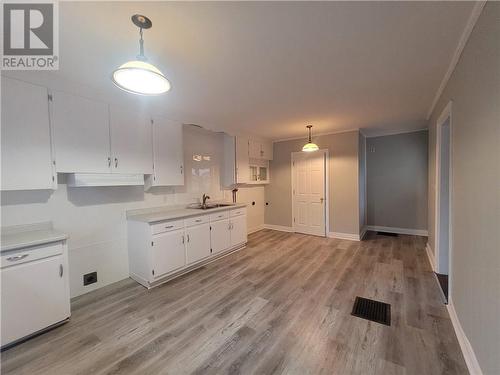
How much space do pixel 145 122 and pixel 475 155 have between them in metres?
3.56

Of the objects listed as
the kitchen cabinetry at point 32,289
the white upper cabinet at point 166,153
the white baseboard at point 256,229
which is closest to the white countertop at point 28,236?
the kitchen cabinetry at point 32,289

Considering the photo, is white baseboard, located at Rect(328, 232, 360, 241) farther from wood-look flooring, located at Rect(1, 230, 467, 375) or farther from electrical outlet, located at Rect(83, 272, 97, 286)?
electrical outlet, located at Rect(83, 272, 97, 286)

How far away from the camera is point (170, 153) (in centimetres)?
341

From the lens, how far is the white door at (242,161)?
471cm

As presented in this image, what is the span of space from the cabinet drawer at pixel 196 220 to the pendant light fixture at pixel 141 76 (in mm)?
2109

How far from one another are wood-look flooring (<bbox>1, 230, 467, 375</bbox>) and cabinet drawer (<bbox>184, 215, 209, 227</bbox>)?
0.75m

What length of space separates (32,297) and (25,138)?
1.49 m

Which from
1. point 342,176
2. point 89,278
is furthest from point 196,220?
point 342,176

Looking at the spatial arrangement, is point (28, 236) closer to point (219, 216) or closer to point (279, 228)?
point (219, 216)

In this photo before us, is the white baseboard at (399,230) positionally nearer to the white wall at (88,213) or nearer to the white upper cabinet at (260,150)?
the white upper cabinet at (260,150)

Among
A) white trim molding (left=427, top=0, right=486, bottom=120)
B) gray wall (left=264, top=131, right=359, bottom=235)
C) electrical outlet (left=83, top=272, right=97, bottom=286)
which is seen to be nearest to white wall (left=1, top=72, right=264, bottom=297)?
electrical outlet (left=83, top=272, right=97, bottom=286)

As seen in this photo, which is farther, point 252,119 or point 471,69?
point 252,119

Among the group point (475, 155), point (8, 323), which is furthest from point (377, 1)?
point (8, 323)

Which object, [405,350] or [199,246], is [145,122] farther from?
[405,350]
